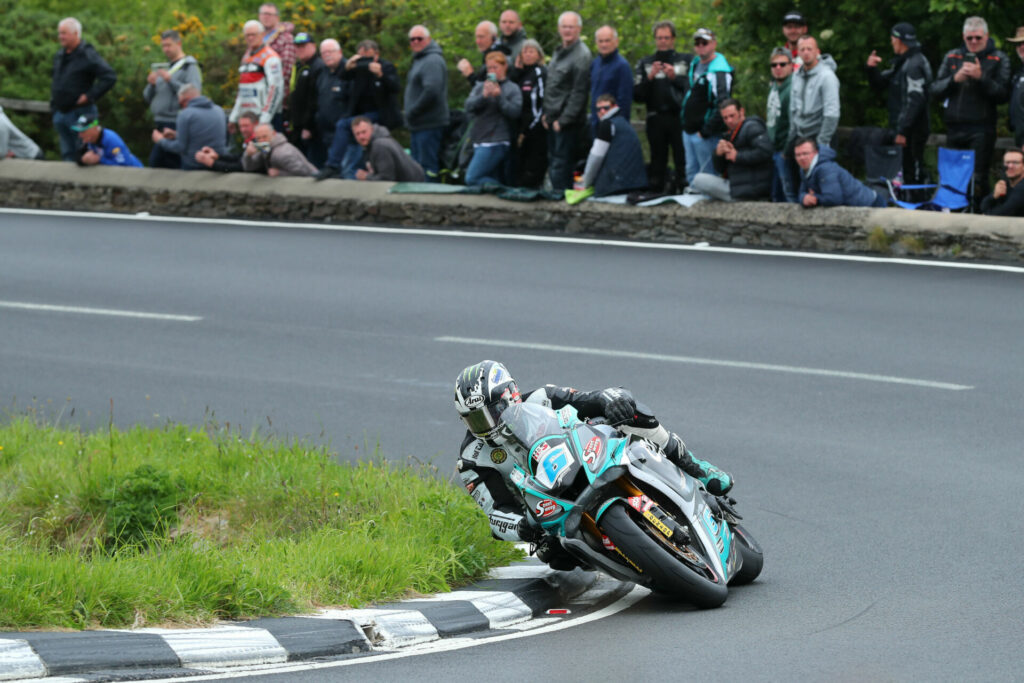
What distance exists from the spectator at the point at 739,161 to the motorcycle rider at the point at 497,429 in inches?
365

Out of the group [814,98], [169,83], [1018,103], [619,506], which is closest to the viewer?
[619,506]

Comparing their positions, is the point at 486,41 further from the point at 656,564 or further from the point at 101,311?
the point at 656,564

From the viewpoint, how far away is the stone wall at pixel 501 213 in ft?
54.8

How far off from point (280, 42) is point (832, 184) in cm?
854

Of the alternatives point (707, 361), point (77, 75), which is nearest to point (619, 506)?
point (707, 361)

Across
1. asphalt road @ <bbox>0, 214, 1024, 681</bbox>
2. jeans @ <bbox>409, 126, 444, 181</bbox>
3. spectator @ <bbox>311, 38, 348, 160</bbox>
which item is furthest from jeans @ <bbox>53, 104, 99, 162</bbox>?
jeans @ <bbox>409, 126, 444, 181</bbox>

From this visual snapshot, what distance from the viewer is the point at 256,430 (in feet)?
37.8

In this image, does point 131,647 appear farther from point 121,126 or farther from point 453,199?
point 121,126

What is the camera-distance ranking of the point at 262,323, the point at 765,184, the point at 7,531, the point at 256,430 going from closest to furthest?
the point at 7,531, the point at 256,430, the point at 262,323, the point at 765,184

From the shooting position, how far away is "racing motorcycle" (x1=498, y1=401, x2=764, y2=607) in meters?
7.91

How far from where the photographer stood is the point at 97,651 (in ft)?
22.3

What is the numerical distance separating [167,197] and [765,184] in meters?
8.50

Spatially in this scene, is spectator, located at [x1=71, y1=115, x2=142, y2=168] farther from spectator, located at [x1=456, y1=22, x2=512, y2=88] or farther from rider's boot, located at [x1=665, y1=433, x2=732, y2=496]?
rider's boot, located at [x1=665, y1=433, x2=732, y2=496]

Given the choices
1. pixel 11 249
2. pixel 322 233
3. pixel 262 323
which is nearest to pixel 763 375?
pixel 262 323
